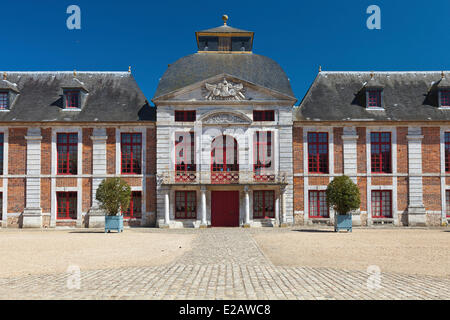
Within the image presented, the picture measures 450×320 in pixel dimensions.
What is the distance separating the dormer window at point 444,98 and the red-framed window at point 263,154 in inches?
432

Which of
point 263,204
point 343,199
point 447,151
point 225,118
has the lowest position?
point 263,204

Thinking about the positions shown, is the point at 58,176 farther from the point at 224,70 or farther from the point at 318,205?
the point at 318,205

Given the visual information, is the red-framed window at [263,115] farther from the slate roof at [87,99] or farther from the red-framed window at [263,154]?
the slate roof at [87,99]

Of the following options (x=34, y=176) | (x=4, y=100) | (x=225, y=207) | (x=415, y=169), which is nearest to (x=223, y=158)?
(x=225, y=207)

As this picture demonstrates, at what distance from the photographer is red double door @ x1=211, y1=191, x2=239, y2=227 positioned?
24.2m

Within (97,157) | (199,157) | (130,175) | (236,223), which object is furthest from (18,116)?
(236,223)

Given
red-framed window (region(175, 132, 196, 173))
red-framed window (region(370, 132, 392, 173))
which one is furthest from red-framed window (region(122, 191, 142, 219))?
red-framed window (region(370, 132, 392, 173))

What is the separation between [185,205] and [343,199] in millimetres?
8921

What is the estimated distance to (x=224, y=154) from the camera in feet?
79.6

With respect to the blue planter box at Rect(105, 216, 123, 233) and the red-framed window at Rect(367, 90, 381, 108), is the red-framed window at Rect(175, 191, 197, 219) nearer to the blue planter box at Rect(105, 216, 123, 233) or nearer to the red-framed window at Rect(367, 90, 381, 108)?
the blue planter box at Rect(105, 216, 123, 233)

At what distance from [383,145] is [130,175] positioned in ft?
49.9

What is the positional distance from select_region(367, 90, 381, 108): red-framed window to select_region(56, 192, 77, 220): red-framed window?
18.8m

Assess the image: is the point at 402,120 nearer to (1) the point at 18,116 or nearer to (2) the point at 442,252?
(2) the point at 442,252

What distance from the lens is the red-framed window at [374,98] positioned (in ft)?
85.0
